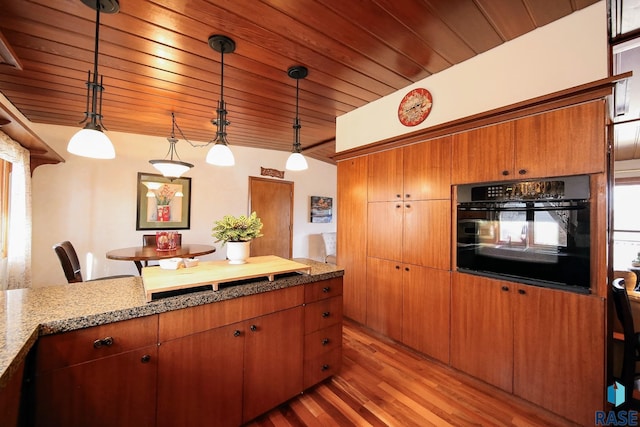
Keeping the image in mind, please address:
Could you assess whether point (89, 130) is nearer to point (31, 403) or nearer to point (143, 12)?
point (143, 12)

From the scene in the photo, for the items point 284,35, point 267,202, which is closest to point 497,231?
point 284,35

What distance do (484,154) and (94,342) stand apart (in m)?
2.61

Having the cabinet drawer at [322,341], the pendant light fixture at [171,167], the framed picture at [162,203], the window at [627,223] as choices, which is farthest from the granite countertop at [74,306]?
the window at [627,223]

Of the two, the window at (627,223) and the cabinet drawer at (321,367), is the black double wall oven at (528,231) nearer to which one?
the cabinet drawer at (321,367)

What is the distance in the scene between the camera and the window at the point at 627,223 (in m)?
4.77

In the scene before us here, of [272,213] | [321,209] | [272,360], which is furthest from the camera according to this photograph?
[321,209]

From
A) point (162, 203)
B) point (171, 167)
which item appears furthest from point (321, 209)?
point (171, 167)

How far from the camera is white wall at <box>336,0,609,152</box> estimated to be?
1.54 metres

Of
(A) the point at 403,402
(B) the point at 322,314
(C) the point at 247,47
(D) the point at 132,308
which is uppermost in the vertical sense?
(C) the point at 247,47

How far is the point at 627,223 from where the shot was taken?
4.88m

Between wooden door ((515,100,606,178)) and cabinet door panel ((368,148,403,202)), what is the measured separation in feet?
3.22

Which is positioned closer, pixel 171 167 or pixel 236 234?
pixel 236 234

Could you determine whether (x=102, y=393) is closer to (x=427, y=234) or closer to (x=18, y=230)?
(x=427, y=234)

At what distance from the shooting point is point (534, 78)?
1.76 metres
